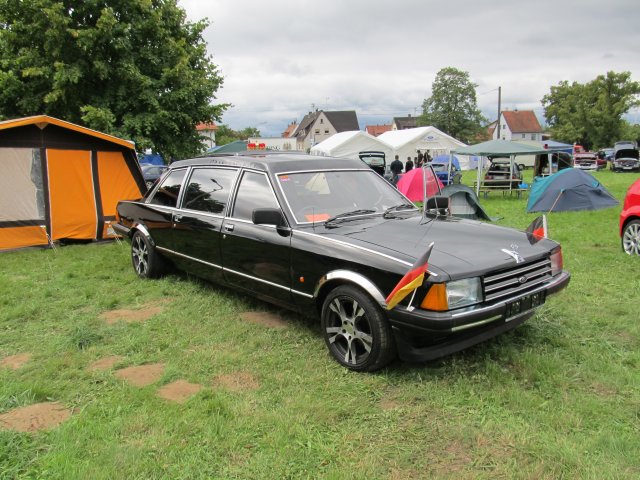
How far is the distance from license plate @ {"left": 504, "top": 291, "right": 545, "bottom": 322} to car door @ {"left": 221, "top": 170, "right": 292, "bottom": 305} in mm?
1780

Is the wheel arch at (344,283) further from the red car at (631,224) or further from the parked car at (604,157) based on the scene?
the parked car at (604,157)

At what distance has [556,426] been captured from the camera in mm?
2920

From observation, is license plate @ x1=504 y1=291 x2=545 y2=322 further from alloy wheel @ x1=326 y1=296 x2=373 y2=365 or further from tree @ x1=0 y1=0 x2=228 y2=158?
tree @ x1=0 y1=0 x2=228 y2=158

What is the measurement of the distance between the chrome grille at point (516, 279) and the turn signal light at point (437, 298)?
1.19ft

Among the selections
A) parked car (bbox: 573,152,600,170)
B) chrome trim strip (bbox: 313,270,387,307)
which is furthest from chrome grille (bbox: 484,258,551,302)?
parked car (bbox: 573,152,600,170)

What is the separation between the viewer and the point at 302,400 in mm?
3268

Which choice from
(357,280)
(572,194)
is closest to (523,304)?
(357,280)

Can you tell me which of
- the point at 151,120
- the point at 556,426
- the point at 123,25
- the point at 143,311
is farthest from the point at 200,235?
the point at 123,25

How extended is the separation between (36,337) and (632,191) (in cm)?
813

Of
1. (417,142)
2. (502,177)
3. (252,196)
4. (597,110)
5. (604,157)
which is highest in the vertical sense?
(597,110)

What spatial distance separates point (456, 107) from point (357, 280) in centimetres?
7494

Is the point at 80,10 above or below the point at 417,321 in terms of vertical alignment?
above

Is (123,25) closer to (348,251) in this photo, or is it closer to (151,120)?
(151,120)

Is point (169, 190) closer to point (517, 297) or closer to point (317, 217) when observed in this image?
point (317, 217)
